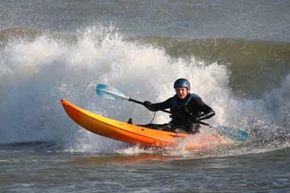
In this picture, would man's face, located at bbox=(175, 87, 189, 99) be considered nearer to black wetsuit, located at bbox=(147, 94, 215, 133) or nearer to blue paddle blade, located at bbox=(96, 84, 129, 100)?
black wetsuit, located at bbox=(147, 94, 215, 133)

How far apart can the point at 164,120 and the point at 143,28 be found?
673cm

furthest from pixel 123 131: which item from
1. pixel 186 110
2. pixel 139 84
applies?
pixel 139 84

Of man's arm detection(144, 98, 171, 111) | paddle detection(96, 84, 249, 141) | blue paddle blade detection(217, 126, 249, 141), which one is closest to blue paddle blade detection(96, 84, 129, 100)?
paddle detection(96, 84, 249, 141)

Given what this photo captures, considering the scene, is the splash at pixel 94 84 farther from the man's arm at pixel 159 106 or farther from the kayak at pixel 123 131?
the man's arm at pixel 159 106

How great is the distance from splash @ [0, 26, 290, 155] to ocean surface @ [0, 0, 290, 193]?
0.08ft

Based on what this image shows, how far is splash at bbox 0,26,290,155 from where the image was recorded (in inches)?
532

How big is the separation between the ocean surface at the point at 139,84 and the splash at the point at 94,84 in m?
0.02

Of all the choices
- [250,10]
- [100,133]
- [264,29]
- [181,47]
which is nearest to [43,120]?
[100,133]

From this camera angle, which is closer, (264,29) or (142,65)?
(142,65)

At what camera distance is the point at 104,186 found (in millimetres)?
8750

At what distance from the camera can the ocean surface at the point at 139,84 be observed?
9336 mm

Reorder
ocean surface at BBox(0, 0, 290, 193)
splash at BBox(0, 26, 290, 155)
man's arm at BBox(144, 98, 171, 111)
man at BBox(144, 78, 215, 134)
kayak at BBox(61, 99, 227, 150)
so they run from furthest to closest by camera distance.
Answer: splash at BBox(0, 26, 290, 155), man's arm at BBox(144, 98, 171, 111), man at BBox(144, 78, 215, 134), kayak at BBox(61, 99, 227, 150), ocean surface at BBox(0, 0, 290, 193)

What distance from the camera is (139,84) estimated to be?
1405cm

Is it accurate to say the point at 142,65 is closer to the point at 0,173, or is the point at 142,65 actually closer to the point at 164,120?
the point at 164,120
